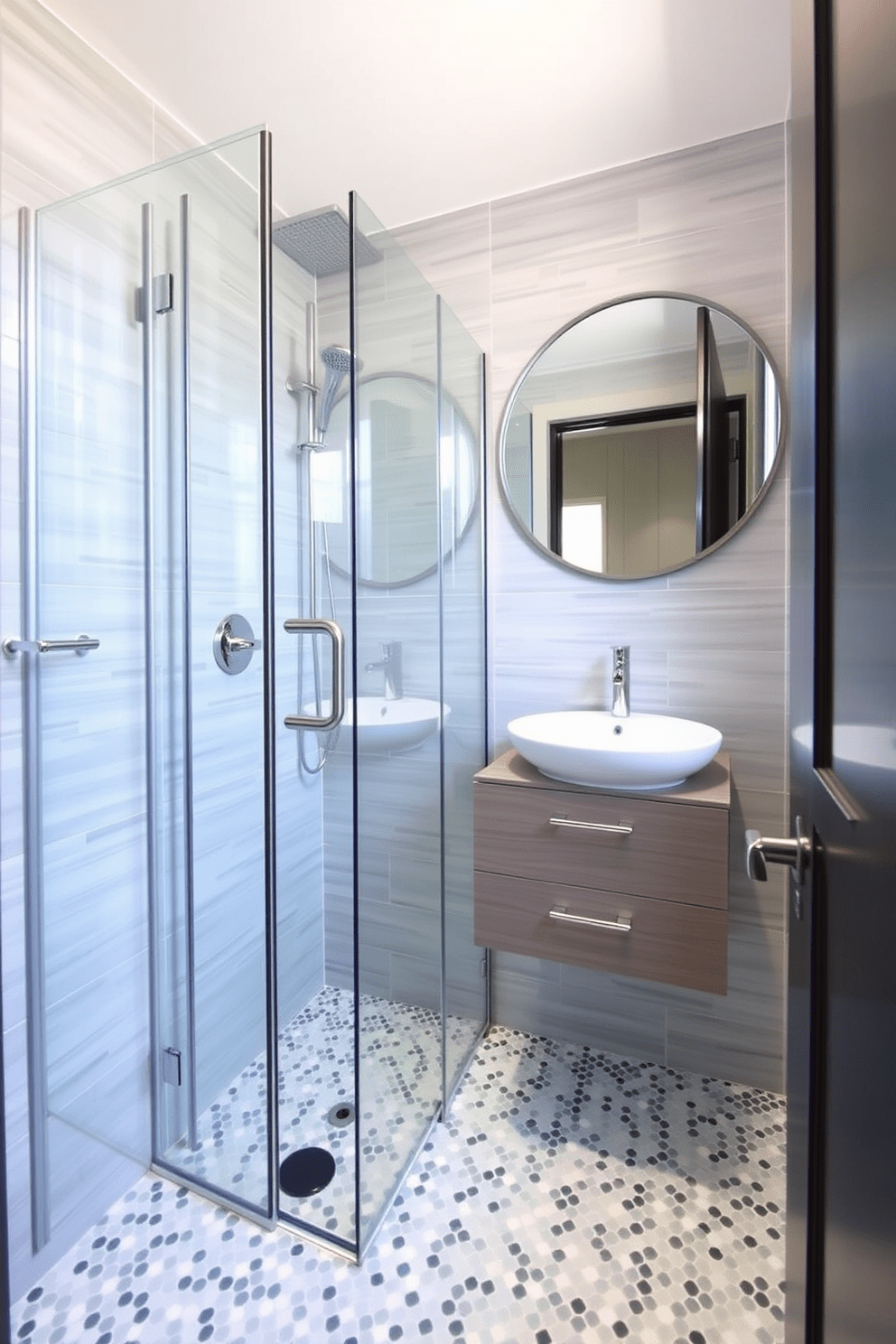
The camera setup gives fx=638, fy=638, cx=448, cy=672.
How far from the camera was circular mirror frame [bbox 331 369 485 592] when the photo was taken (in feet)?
3.78

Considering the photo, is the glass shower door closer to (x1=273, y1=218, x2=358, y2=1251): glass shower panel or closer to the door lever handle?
(x1=273, y1=218, x2=358, y2=1251): glass shower panel

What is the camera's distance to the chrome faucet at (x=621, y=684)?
1.77 metres

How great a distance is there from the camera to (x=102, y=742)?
1.34 m

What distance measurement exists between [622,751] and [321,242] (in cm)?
115

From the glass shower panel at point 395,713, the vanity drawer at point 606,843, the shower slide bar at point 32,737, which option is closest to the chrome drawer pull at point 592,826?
the vanity drawer at point 606,843

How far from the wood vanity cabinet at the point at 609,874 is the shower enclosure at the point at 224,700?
7.5 inches

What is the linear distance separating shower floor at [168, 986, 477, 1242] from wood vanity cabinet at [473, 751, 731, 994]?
0.33 meters

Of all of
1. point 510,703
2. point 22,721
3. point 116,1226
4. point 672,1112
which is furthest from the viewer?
point 510,703

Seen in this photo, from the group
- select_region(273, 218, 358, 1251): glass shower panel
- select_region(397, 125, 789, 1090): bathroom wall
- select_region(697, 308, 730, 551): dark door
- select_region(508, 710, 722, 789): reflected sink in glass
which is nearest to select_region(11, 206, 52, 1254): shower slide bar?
select_region(273, 218, 358, 1251): glass shower panel

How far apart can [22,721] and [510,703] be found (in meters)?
1.25

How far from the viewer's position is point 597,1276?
Result: 1.23 metres

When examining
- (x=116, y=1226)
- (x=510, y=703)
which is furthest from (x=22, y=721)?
(x=510, y=703)

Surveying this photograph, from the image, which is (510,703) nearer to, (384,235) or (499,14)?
(384,235)

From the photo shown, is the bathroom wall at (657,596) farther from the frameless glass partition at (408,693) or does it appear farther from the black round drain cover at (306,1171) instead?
the black round drain cover at (306,1171)
